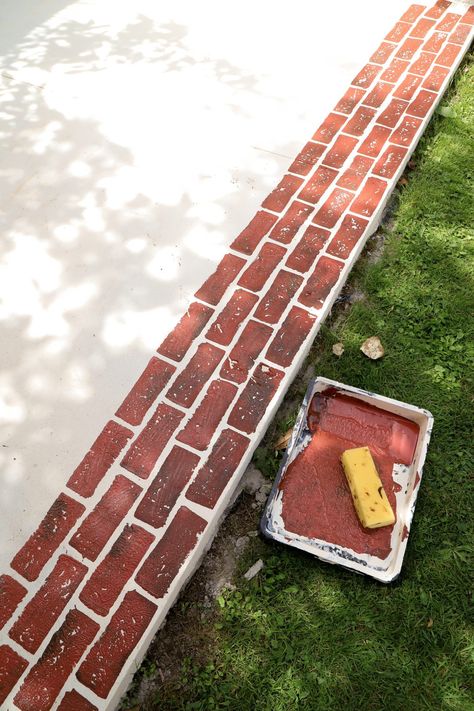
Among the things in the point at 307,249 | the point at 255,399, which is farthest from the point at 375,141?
the point at 255,399

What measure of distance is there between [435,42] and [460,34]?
229mm

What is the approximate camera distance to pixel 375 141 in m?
3.33

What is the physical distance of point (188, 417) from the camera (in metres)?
2.42

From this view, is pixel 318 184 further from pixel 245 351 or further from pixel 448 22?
pixel 448 22

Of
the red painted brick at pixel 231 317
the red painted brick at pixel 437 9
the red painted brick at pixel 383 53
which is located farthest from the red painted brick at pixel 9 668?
the red painted brick at pixel 437 9

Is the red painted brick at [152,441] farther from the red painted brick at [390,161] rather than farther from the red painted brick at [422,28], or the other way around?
the red painted brick at [422,28]

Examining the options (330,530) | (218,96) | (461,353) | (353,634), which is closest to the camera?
(353,634)

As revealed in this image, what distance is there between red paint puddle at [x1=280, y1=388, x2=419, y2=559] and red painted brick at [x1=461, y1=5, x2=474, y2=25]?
3.44 metres

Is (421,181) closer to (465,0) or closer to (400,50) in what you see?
(400,50)

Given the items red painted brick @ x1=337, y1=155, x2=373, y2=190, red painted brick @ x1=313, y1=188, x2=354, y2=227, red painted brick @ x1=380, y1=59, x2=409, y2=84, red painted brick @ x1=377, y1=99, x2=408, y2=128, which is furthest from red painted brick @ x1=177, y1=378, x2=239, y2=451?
red painted brick @ x1=380, y1=59, x2=409, y2=84

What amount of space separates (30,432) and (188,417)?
29.4 inches

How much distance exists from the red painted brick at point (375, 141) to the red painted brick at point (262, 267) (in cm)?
99

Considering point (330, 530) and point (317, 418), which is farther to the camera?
point (317, 418)

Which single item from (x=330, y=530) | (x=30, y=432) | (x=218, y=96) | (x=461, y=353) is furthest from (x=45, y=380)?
(x=218, y=96)
